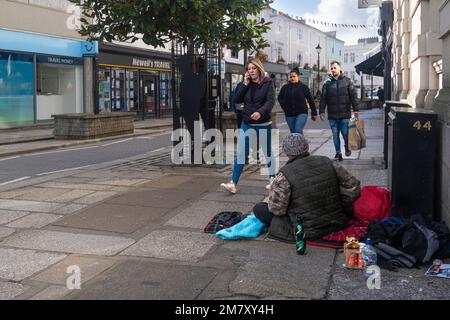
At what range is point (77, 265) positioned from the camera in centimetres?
464

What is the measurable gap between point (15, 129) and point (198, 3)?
45.1ft

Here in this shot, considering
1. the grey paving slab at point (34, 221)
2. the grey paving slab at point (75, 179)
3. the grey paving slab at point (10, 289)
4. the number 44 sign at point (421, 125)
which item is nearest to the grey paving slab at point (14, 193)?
the grey paving slab at point (75, 179)

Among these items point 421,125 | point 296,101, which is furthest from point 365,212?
point 296,101

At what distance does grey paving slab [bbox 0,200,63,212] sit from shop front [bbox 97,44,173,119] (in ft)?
62.1

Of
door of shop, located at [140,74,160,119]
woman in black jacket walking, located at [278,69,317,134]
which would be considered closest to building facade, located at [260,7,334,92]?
door of shop, located at [140,74,160,119]

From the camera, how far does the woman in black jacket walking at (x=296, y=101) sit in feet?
32.3

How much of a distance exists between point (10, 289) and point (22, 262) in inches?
25.9

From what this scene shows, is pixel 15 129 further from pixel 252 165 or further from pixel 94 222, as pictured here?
pixel 94 222

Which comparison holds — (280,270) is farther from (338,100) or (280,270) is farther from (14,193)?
(338,100)

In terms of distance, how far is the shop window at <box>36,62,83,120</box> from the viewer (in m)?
22.1

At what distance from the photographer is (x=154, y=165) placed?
10531 millimetres

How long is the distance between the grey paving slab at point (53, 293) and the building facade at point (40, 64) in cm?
1722

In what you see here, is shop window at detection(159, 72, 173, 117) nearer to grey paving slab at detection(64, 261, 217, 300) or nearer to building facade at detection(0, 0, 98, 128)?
building facade at detection(0, 0, 98, 128)
